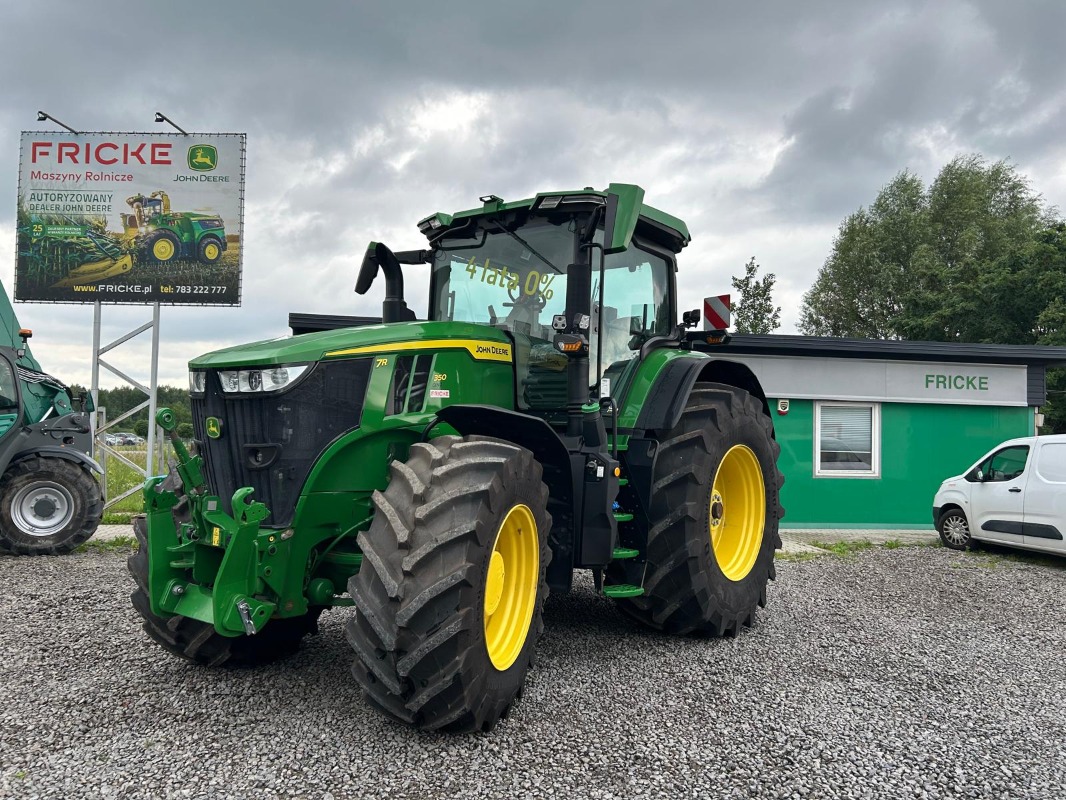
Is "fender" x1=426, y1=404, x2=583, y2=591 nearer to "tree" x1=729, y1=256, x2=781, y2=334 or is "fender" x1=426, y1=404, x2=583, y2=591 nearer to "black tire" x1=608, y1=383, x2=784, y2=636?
"black tire" x1=608, y1=383, x2=784, y2=636

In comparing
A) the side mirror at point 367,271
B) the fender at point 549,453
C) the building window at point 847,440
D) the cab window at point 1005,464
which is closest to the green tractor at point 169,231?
the side mirror at point 367,271

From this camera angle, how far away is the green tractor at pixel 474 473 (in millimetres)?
3191

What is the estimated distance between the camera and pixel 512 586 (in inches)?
150

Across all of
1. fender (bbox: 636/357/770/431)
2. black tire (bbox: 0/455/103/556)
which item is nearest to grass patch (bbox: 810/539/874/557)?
fender (bbox: 636/357/770/431)

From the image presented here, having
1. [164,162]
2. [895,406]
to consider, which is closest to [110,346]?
[164,162]

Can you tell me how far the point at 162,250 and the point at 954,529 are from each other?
38.5 ft

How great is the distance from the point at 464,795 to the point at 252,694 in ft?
4.88

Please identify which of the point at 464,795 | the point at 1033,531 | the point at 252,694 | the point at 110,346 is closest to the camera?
the point at 464,795

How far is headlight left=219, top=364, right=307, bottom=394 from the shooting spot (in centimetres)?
363

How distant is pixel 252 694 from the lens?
3.89 m

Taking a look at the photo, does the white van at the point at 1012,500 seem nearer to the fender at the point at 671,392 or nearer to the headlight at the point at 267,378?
the fender at the point at 671,392

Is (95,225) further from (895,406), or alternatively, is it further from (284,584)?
(895,406)

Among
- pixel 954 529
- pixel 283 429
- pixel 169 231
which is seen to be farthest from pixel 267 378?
pixel 954 529

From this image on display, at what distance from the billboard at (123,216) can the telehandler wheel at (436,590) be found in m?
9.45
